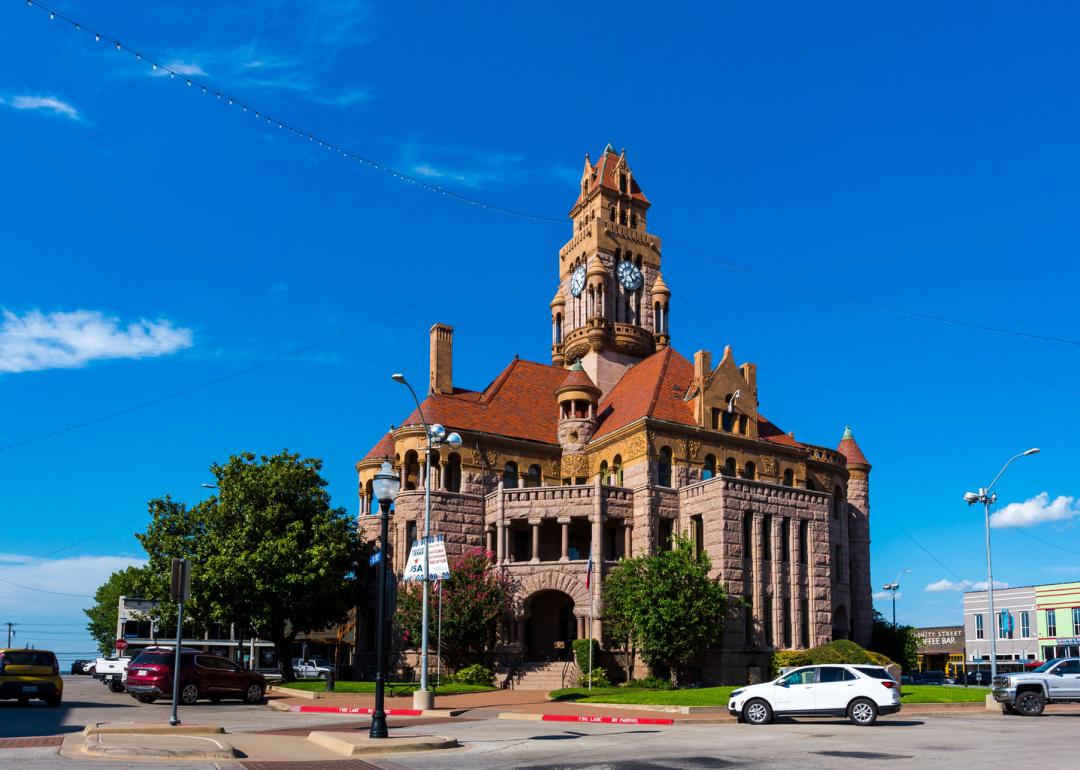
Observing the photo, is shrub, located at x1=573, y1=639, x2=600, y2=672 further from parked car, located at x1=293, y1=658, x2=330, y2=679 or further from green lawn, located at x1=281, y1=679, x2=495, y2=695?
parked car, located at x1=293, y1=658, x2=330, y2=679

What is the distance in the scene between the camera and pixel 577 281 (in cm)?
6297

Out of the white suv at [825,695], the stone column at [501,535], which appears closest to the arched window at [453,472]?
the stone column at [501,535]

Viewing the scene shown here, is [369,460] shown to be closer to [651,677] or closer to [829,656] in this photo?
[651,677]

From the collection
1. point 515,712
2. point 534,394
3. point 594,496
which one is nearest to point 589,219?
point 534,394

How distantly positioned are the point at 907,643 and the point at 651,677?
22980mm

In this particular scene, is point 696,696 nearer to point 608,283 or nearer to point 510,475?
point 510,475

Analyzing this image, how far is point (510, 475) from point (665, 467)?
27.6ft

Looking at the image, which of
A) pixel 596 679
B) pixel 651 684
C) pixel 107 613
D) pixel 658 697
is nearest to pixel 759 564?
pixel 651 684

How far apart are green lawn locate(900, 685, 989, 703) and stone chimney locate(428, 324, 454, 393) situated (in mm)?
28101

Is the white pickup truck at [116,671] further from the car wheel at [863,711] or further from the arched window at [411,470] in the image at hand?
the car wheel at [863,711]

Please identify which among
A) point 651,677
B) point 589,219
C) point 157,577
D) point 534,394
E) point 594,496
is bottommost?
point 651,677

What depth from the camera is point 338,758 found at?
654 inches

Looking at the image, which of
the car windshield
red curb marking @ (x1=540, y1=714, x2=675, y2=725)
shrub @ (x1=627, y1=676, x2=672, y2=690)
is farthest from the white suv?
the car windshield

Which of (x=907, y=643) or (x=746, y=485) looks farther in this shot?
(x=907, y=643)
